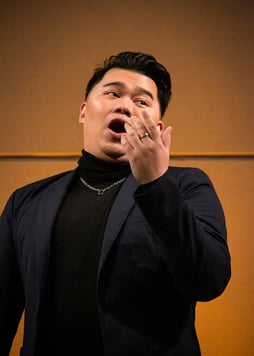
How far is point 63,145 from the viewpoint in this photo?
158cm

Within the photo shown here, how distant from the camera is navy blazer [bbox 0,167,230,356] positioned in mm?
608

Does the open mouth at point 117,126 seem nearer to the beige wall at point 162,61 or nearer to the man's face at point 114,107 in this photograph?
the man's face at point 114,107

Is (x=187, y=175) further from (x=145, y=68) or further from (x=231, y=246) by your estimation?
(x=231, y=246)

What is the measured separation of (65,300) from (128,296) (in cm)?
15

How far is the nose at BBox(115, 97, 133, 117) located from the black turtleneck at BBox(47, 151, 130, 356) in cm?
20

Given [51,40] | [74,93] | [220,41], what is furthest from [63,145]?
[220,41]

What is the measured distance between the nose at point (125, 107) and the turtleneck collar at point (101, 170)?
0.13 metres

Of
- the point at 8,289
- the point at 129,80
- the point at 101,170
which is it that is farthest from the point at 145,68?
the point at 8,289

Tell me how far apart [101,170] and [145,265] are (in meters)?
0.32

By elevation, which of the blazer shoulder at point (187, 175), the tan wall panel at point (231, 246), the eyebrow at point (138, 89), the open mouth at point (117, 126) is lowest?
the tan wall panel at point (231, 246)

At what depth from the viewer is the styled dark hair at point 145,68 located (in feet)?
3.65

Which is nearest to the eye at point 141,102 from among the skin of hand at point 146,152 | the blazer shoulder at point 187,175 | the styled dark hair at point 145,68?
the styled dark hair at point 145,68

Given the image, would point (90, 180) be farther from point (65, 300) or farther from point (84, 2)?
point (84, 2)

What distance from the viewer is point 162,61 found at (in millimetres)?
1609
